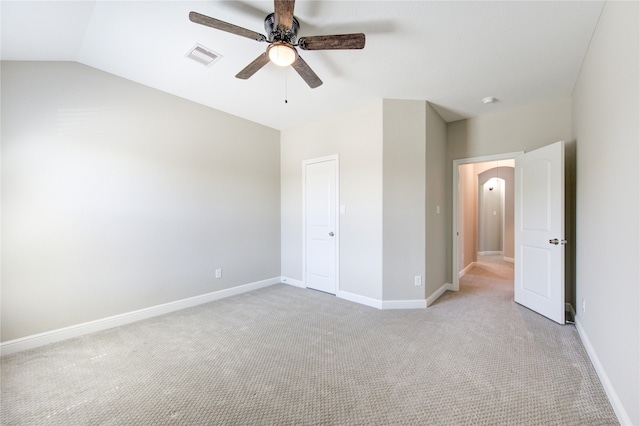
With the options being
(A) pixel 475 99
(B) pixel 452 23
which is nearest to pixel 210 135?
(B) pixel 452 23

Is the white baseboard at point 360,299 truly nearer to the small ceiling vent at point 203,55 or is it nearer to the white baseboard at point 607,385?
the white baseboard at point 607,385

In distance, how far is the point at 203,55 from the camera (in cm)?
246

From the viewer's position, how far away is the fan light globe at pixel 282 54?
1890mm

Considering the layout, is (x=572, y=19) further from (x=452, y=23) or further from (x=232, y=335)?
(x=232, y=335)

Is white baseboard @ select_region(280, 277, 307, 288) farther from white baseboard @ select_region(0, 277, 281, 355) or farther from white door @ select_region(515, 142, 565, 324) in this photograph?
white door @ select_region(515, 142, 565, 324)

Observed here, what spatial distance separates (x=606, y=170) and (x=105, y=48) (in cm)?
417

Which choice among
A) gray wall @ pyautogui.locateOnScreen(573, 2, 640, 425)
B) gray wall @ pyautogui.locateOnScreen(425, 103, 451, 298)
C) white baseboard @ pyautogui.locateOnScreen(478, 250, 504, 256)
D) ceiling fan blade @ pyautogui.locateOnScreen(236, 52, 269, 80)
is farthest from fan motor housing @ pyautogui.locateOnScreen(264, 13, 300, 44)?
white baseboard @ pyautogui.locateOnScreen(478, 250, 504, 256)

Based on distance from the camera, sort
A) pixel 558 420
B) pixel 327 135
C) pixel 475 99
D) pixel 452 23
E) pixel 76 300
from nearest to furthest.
→ pixel 558 420, pixel 452 23, pixel 76 300, pixel 475 99, pixel 327 135

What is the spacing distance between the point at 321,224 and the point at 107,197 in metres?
2.67

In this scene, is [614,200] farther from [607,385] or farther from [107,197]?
[107,197]

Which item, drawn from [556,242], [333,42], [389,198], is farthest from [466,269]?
[333,42]

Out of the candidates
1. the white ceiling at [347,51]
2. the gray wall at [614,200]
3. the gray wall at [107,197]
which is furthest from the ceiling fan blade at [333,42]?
the gray wall at [107,197]

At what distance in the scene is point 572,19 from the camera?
1964 mm

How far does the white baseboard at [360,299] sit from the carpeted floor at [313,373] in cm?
25
